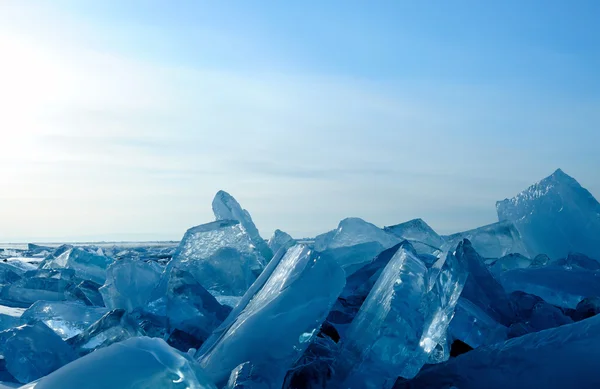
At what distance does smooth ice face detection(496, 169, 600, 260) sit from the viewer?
3443 mm

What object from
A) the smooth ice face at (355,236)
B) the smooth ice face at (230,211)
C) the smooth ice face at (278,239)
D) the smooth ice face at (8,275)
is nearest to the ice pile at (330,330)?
the smooth ice face at (355,236)

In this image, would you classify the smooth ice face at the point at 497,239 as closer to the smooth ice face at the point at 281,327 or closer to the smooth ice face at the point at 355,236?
the smooth ice face at the point at 355,236

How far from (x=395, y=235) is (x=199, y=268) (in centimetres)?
118

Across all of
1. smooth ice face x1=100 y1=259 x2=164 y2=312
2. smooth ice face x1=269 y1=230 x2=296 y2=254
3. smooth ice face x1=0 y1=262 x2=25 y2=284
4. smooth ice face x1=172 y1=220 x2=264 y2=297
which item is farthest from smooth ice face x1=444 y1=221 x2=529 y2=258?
smooth ice face x1=0 y1=262 x2=25 y2=284

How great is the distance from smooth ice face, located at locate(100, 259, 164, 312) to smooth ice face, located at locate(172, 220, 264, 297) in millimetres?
242

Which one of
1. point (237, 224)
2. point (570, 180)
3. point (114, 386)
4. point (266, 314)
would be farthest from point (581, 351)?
point (570, 180)

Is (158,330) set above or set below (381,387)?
below

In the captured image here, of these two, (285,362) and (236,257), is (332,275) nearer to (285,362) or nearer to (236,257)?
(285,362)

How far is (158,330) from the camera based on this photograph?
2.17 m

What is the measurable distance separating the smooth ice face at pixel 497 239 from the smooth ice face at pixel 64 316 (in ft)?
7.20

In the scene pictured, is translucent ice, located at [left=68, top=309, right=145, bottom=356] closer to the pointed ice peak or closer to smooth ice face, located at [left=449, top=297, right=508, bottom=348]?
smooth ice face, located at [left=449, top=297, right=508, bottom=348]

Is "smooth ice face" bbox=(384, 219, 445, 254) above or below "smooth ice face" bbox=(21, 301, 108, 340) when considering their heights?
above

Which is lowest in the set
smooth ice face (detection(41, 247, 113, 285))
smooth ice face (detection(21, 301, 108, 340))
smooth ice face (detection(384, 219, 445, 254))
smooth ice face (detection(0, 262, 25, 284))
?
smooth ice face (detection(0, 262, 25, 284))

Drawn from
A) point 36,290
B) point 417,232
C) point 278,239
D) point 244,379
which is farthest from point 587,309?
point 36,290
